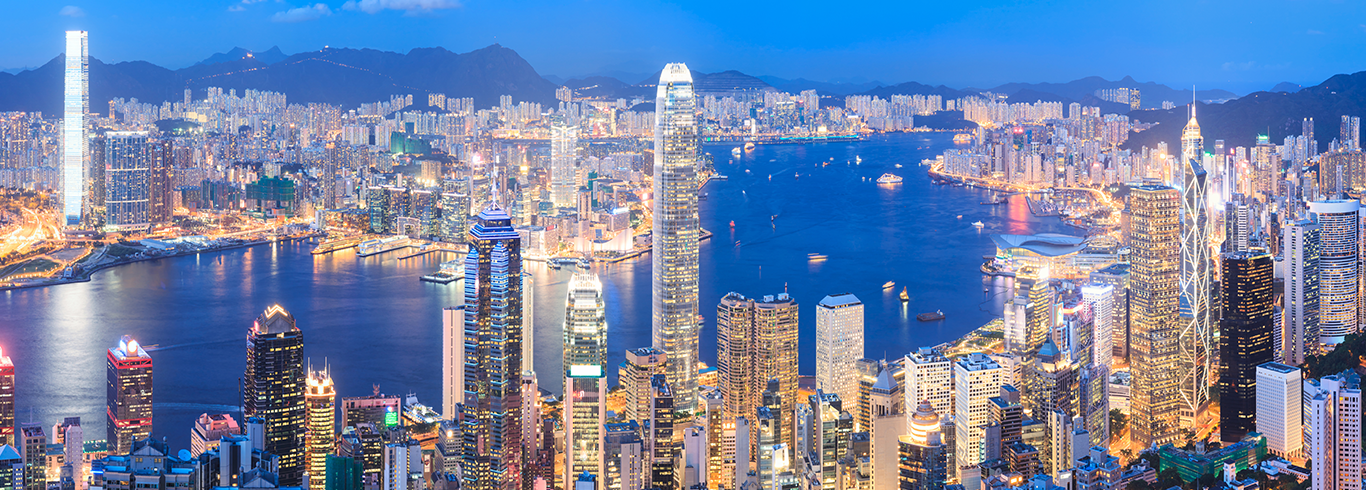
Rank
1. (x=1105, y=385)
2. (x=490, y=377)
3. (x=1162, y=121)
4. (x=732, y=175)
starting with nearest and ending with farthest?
1. (x=490, y=377)
2. (x=1105, y=385)
3. (x=1162, y=121)
4. (x=732, y=175)

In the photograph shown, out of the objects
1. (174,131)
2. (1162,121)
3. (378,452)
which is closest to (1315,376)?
(378,452)

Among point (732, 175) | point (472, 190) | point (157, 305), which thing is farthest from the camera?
point (732, 175)

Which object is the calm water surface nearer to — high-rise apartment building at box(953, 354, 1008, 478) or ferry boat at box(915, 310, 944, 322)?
ferry boat at box(915, 310, 944, 322)

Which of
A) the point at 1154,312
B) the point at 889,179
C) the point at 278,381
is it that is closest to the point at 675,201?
the point at 1154,312

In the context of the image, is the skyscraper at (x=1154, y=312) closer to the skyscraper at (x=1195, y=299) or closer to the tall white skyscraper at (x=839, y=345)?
the skyscraper at (x=1195, y=299)

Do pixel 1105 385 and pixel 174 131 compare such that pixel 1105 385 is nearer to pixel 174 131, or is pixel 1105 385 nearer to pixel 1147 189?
pixel 1147 189
